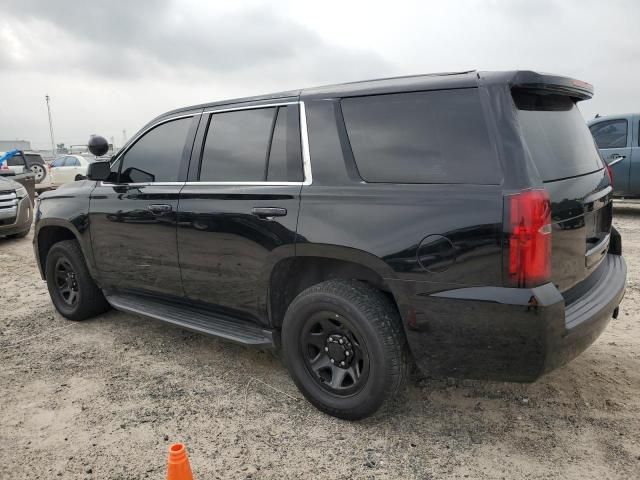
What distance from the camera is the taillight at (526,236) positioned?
7.26ft

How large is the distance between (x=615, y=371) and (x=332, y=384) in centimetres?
194

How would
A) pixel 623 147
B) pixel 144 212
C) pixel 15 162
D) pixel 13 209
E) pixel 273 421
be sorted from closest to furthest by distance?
1. pixel 273 421
2. pixel 144 212
3. pixel 13 209
4. pixel 623 147
5. pixel 15 162

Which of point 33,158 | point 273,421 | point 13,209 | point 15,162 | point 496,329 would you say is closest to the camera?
point 496,329

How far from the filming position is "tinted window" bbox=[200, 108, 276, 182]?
10.5 feet

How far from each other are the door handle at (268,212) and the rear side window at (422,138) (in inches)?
20.8

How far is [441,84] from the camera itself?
2.51 m

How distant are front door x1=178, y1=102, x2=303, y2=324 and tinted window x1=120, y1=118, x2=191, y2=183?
219 mm

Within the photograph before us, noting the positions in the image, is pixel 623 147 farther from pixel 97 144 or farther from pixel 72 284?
pixel 72 284

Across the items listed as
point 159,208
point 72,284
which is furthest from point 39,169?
point 159,208

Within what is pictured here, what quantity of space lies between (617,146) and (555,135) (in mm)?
8012

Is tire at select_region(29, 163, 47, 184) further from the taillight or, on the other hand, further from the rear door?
the taillight

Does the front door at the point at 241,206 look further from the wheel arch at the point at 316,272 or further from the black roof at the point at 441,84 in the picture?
the black roof at the point at 441,84

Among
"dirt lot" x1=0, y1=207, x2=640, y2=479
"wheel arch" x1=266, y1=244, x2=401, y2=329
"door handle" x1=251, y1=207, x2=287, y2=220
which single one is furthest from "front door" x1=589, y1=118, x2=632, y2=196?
"door handle" x1=251, y1=207, x2=287, y2=220

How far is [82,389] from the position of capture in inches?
132
